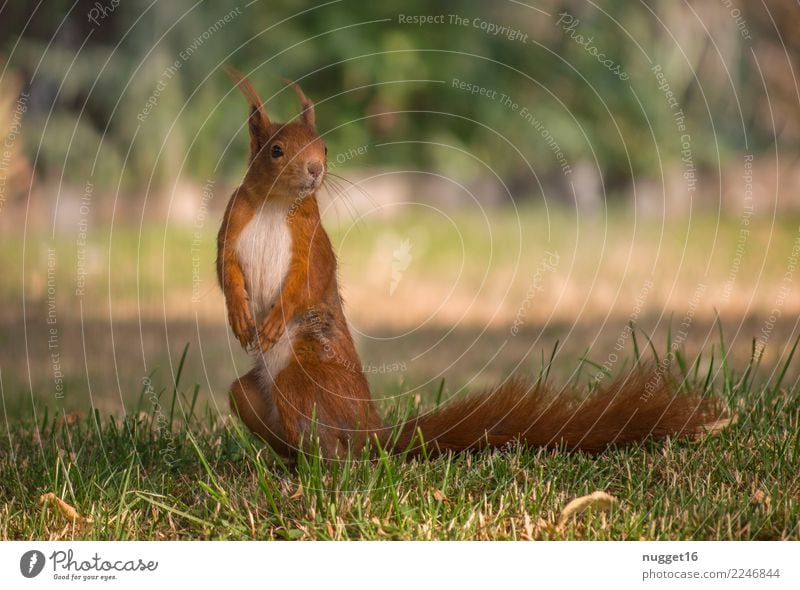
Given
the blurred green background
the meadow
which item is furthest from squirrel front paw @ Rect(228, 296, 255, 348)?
the blurred green background

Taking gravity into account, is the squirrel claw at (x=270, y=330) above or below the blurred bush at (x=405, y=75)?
below

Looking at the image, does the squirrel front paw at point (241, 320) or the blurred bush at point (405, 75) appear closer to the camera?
the squirrel front paw at point (241, 320)

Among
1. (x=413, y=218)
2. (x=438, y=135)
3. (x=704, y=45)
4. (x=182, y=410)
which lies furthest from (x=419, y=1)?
(x=182, y=410)

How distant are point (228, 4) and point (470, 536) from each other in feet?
22.6

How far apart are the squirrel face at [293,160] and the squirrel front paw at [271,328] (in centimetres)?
29

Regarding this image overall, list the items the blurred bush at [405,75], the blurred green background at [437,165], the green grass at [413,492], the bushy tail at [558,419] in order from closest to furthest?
1. the green grass at [413,492]
2. the bushy tail at [558,419]
3. the blurred green background at [437,165]
4. the blurred bush at [405,75]

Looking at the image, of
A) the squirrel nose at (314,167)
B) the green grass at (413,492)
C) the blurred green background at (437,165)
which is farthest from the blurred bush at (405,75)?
the squirrel nose at (314,167)

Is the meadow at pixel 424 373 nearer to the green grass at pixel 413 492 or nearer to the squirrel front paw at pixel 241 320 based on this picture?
the green grass at pixel 413 492

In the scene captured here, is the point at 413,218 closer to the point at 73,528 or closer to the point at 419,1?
the point at 419,1

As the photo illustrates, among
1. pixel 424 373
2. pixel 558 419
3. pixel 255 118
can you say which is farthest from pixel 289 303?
pixel 424 373

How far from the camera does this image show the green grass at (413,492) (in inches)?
99.4

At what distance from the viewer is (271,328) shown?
260cm
